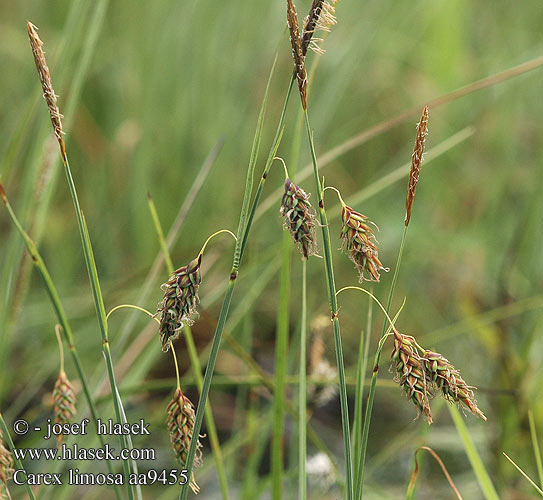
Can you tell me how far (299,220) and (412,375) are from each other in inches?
6.8

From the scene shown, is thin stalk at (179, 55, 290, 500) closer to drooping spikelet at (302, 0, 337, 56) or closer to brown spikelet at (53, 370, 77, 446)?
drooping spikelet at (302, 0, 337, 56)

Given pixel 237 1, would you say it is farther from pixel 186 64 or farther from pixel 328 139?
pixel 328 139

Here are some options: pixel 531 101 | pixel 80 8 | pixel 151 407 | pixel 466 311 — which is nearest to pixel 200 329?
pixel 151 407

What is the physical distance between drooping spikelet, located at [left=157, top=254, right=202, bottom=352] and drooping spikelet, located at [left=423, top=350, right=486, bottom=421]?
8.5 inches

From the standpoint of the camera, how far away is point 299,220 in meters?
0.60

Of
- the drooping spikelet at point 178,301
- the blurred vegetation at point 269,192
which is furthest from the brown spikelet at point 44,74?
the blurred vegetation at point 269,192

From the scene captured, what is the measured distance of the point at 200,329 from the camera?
6.86ft

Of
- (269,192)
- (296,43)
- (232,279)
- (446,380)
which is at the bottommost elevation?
(446,380)

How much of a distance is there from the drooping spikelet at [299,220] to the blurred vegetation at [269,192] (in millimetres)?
847

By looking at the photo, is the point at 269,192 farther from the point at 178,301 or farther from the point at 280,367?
the point at 178,301

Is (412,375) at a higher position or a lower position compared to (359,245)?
lower
